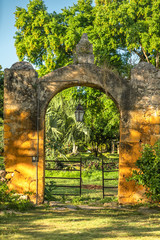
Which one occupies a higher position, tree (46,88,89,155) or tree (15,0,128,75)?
tree (15,0,128,75)

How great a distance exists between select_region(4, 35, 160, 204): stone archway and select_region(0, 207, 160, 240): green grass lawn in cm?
83

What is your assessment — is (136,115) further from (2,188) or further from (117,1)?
(117,1)

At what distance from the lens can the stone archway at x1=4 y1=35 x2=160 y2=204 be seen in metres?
6.96

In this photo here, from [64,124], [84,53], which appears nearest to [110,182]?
[64,124]

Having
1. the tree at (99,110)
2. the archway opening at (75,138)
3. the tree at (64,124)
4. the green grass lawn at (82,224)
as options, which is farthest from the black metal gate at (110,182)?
the tree at (99,110)

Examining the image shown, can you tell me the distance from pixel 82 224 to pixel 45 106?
110 inches

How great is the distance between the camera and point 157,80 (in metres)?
6.99

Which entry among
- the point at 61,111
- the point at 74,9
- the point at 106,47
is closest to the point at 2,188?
the point at 61,111

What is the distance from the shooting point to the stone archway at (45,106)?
22.8ft

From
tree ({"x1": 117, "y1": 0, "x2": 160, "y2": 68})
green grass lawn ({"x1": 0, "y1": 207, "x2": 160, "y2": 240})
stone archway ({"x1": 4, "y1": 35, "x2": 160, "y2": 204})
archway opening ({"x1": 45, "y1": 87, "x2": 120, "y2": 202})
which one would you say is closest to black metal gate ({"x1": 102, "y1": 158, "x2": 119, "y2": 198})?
archway opening ({"x1": 45, "y1": 87, "x2": 120, "y2": 202})

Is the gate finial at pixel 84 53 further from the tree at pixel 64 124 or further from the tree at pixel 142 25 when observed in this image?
the tree at pixel 142 25

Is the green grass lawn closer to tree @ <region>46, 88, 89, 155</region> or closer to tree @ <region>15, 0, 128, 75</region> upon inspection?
tree @ <region>46, 88, 89, 155</region>

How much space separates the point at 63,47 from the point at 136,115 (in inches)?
468

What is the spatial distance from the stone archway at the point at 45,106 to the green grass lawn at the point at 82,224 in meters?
0.83
